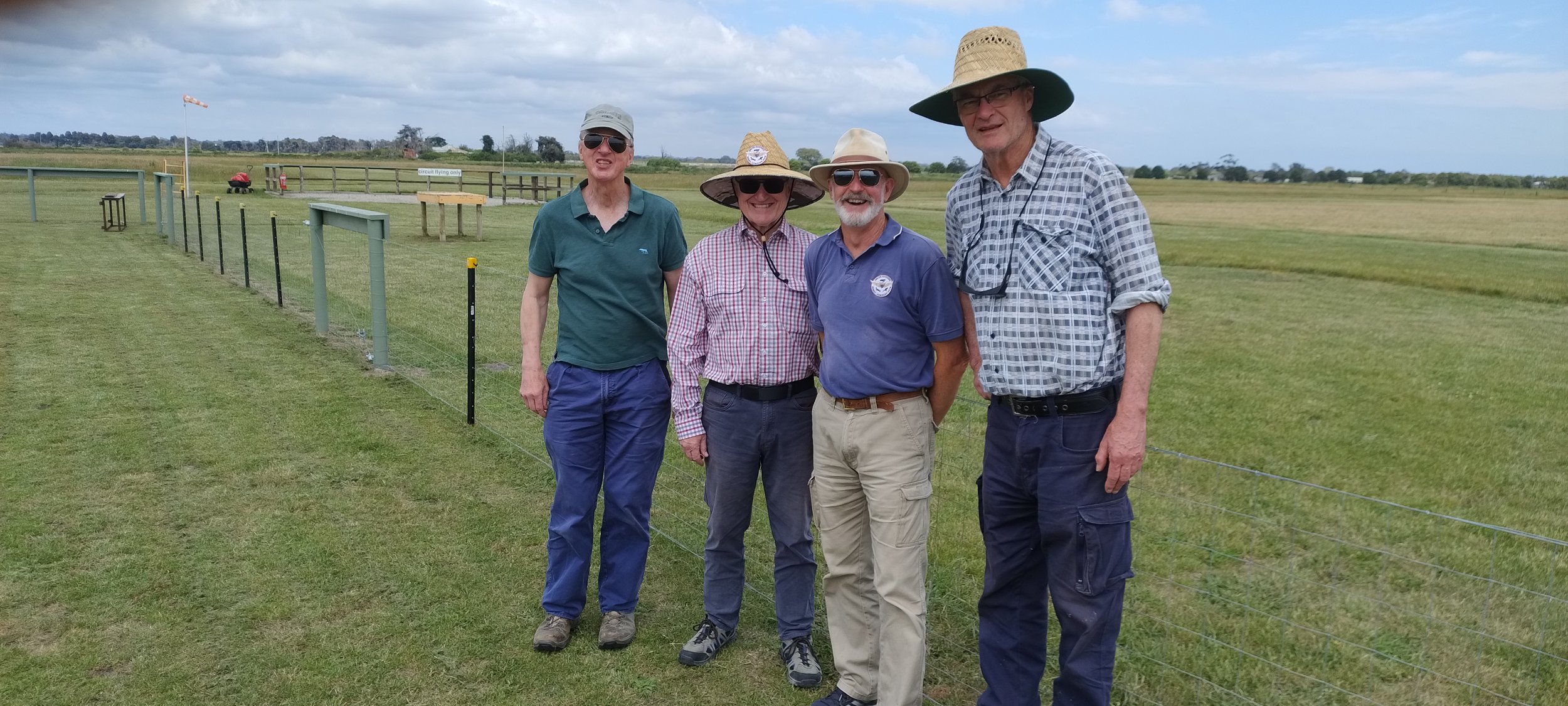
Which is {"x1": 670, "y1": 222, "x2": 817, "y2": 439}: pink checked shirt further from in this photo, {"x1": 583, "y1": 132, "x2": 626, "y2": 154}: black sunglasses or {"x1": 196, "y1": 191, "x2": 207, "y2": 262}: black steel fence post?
{"x1": 196, "y1": 191, "x2": 207, "y2": 262}: black steel fence post

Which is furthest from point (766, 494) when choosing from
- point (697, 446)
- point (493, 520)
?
point (493, 520)

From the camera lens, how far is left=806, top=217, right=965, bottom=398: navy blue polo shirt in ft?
9.63

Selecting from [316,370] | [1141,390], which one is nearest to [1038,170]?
[1141,390]

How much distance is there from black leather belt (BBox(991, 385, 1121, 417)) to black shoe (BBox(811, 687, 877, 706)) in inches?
→ 47.3

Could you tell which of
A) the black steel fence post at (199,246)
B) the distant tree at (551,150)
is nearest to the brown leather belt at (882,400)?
the black steel fence post at (199,246)

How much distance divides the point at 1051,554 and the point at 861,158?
1270 mm

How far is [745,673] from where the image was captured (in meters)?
3.63

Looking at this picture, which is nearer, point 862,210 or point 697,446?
point 862,210

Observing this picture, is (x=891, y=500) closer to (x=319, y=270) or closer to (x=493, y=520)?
(x=493, y=520)

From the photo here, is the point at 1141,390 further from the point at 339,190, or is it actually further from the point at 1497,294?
the point at 339,190

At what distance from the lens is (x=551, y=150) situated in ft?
218

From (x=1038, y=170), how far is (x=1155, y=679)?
2.00 m

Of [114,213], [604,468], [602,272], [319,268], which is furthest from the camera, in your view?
[114,213]

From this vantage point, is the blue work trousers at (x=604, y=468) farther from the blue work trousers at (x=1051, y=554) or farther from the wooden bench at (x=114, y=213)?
the wooden bench at (x=114, y=213)
